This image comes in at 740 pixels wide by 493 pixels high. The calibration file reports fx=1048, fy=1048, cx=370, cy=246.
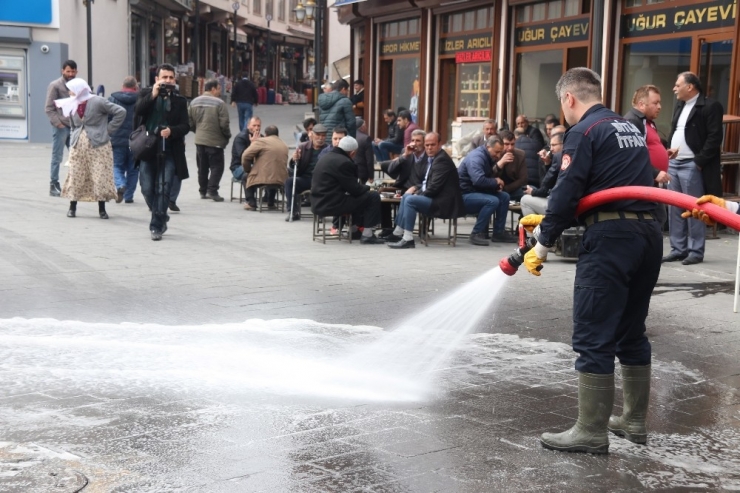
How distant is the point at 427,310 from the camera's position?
8.60m

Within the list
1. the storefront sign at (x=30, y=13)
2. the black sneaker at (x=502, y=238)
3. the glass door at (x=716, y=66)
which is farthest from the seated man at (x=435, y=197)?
the storefront sign at (x=30, y=13)

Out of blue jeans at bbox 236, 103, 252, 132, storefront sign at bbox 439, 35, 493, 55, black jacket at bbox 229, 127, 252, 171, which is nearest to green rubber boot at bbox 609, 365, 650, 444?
black jacket at bbox 229, 127, 252, 171

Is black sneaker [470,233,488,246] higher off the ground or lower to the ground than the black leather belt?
lower

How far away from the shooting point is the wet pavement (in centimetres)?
467

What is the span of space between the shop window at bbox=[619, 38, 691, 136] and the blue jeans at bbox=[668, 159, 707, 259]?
3.46 meters

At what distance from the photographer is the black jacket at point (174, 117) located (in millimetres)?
Answer: 12154

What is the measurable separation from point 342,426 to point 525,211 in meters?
7.28

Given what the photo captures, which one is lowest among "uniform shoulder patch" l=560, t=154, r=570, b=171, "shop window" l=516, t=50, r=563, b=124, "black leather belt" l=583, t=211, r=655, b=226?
"black leather belt" l=583, t=211, r=655, b=226

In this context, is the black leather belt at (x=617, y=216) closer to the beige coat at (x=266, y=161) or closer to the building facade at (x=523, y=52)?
the building facade at (x=523, y=52)

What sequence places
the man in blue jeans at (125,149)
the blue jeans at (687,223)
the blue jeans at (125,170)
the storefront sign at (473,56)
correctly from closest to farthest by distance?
1. the blue jeans at (687,223)
2. the man in blue jeans at (125,149)
3. the blue jeans at (125,170)
4. the storefront sign at (473,56)

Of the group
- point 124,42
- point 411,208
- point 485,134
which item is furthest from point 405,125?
point 124,42

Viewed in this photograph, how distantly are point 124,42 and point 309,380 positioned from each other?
33.8 meters

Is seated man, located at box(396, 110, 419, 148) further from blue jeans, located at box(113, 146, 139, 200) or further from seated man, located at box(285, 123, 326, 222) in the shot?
blue jeans, located at box(113, 146, 139, 200)

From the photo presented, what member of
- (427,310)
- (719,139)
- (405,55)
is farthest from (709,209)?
(405,55)
